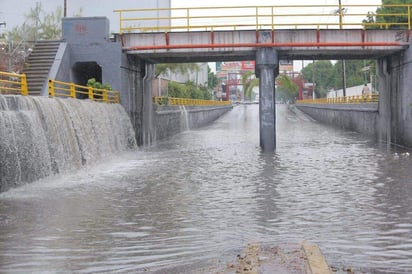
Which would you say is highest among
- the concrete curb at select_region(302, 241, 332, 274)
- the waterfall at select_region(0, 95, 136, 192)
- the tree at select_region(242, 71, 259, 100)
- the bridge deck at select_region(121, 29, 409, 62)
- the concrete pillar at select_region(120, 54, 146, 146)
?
the tree at select_region(242, 71, 259, 100)

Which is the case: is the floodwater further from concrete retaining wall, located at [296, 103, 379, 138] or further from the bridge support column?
concrete retaining wall, located at [296, 103, 379, 138]

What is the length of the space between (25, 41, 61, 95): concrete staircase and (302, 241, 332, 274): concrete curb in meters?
20.3

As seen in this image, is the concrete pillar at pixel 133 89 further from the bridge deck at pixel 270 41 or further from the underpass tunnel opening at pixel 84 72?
the underpass tunnel opening at pixel 84 72

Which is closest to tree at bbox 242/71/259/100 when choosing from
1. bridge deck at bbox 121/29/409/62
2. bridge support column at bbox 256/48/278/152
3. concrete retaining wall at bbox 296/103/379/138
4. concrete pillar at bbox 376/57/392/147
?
concrete retaining wall at bbox 296/103/379/138

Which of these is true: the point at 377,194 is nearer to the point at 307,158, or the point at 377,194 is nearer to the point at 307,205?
the point at 307,205

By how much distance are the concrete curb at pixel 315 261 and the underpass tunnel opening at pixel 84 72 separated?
73.8 feet

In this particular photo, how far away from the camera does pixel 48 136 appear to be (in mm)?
17859

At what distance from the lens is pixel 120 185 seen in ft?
51.4

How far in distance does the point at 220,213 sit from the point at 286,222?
1582mm

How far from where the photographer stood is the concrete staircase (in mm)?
25844

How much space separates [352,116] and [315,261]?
4092cm

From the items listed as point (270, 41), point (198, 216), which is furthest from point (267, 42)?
point (198, 216)

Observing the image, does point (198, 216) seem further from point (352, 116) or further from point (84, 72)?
point (352, 116)

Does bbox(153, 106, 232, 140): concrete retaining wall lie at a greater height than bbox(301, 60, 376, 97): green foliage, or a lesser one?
lesser
